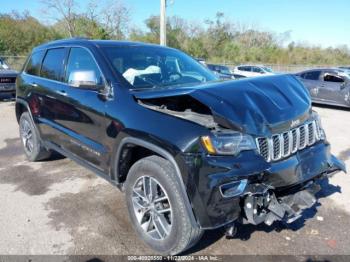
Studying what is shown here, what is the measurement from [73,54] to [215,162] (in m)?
2.52

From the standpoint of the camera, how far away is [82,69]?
386 centimetres

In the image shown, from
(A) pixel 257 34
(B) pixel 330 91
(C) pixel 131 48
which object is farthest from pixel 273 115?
(A) pixel 257 34

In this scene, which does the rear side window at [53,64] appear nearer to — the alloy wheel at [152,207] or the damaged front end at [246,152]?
the damaged front end at [246,152]

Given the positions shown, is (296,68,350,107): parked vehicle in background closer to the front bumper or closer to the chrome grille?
the chrome grille

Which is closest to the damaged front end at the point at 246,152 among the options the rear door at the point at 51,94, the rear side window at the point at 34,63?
the rear door at the point at 51,94

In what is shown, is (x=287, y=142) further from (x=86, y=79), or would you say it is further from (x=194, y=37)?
(x=194, y=37)

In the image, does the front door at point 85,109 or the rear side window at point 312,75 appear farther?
the rear side window at point 312,75

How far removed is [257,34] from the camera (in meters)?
61.0

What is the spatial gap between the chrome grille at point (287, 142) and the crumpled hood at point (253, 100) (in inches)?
3.4

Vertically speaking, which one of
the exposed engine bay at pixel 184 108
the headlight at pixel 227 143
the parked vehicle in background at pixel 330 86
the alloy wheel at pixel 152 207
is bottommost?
the parked vehicle in background at pixel 330 86

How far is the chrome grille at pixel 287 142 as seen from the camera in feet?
8.97

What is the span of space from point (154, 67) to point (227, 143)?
174 centimetres

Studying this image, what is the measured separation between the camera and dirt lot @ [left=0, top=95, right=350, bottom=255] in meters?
3.15

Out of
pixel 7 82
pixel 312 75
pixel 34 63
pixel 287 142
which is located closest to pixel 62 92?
pixel 34 63
